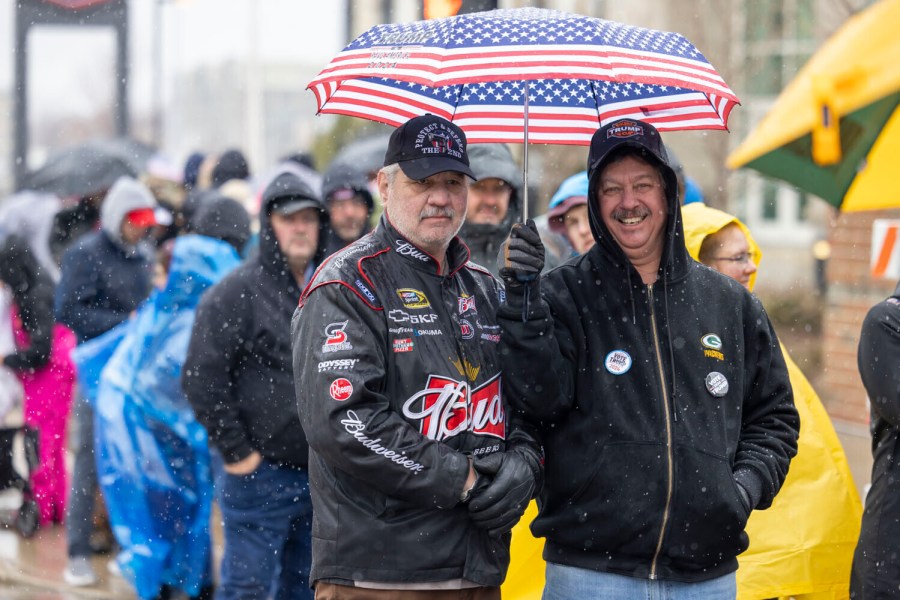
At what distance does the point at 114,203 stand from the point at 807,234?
18.3 meters

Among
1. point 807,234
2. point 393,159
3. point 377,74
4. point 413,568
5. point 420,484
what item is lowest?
point 807,234

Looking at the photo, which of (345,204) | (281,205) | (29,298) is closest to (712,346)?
(281,205)

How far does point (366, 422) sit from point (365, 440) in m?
0.05

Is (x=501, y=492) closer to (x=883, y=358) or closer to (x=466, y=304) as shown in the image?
(x=466, y=304)

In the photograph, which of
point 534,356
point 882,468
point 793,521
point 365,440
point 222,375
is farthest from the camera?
point 222,375

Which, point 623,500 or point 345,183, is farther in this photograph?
point 345,183

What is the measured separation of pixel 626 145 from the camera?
3.75 metres

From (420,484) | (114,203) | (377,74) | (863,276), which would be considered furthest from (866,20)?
(863,276)

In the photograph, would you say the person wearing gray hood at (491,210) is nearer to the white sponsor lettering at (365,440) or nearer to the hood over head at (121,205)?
the white sponsor lettering at (365,440)

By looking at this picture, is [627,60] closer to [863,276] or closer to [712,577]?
[712,577]

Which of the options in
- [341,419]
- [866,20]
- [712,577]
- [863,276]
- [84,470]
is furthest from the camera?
[863,276]

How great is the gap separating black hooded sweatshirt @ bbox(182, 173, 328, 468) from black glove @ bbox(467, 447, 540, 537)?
80.4 inches

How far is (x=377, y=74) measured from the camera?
3613 mm

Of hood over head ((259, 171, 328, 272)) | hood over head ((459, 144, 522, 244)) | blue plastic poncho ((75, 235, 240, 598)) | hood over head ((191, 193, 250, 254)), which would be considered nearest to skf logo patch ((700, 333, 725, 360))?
hood over head ((459, 144, 522, 244))
